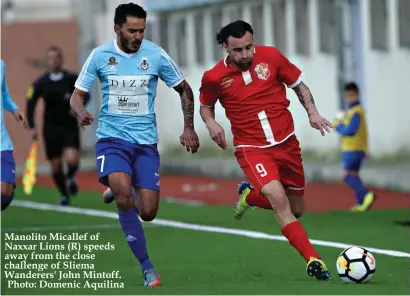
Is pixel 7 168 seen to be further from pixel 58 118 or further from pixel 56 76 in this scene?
pixel 58 118

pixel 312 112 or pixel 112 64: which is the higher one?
pixel 112 64

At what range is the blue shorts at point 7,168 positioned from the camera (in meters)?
14.9

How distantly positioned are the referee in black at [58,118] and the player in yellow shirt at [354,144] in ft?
14.2

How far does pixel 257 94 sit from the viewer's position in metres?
13.4

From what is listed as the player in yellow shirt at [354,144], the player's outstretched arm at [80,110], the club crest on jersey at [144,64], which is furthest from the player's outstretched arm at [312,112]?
the player in yellow shirt at [354,144]

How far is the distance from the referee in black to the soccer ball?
11533 millimetres

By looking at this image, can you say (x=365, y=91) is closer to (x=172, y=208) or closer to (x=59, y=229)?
(x=172, y=208)

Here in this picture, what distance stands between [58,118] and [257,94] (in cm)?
1058

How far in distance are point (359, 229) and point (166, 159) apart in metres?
18.8

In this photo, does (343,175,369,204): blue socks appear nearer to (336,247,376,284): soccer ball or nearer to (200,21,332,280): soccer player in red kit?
(200,21,332,280): soccer player in red kit

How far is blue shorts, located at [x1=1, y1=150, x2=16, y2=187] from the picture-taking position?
49.0 ft

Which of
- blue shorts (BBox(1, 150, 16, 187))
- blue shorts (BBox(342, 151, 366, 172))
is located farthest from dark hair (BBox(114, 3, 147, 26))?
blue shorts (BBox(342, 151, 366, 172))

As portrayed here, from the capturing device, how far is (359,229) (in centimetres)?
1822

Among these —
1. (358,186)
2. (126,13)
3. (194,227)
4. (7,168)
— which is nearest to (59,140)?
(358,186)
